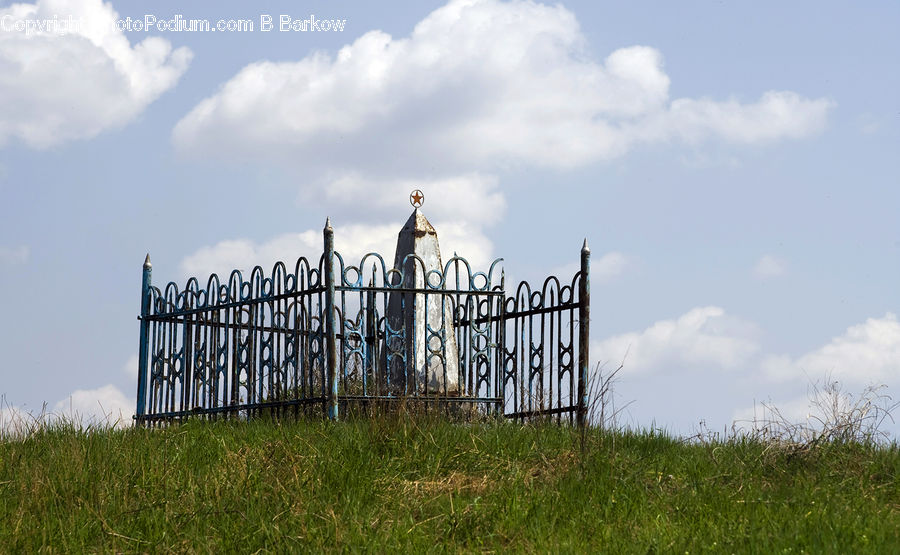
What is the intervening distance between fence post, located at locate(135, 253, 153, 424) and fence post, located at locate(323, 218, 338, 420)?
4.17m

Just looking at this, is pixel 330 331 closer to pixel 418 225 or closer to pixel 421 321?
pixel 421 321

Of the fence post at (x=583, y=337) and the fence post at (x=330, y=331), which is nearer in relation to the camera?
the fence post at (x=330, y=331)

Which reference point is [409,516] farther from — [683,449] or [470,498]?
[683,449]

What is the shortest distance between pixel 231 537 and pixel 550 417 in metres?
5.01

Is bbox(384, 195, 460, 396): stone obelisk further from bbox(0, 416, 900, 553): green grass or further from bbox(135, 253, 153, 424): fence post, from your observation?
bbox(135, 253, 153, 424): fence post

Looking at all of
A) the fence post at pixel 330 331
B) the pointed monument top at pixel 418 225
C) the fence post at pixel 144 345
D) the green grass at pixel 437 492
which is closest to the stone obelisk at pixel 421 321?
the pointed monument top at pixel 418 225

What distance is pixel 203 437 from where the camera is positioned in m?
→ 10.2

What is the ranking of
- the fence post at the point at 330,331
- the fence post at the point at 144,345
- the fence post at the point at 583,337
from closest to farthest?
the fence post at the point at 330,331
the fence post at the point at 583,337
the fence post at the point at 144,345

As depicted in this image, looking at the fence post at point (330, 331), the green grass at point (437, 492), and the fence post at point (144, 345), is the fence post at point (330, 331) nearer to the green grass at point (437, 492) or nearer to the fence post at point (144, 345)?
the green grass at point (437, 492)

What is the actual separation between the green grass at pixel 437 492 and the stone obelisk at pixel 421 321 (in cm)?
194

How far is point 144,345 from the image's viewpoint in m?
13.9

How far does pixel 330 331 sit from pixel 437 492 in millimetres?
3140

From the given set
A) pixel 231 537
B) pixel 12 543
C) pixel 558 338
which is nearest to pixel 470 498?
pixel 231 537

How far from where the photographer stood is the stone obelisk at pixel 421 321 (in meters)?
11.8
